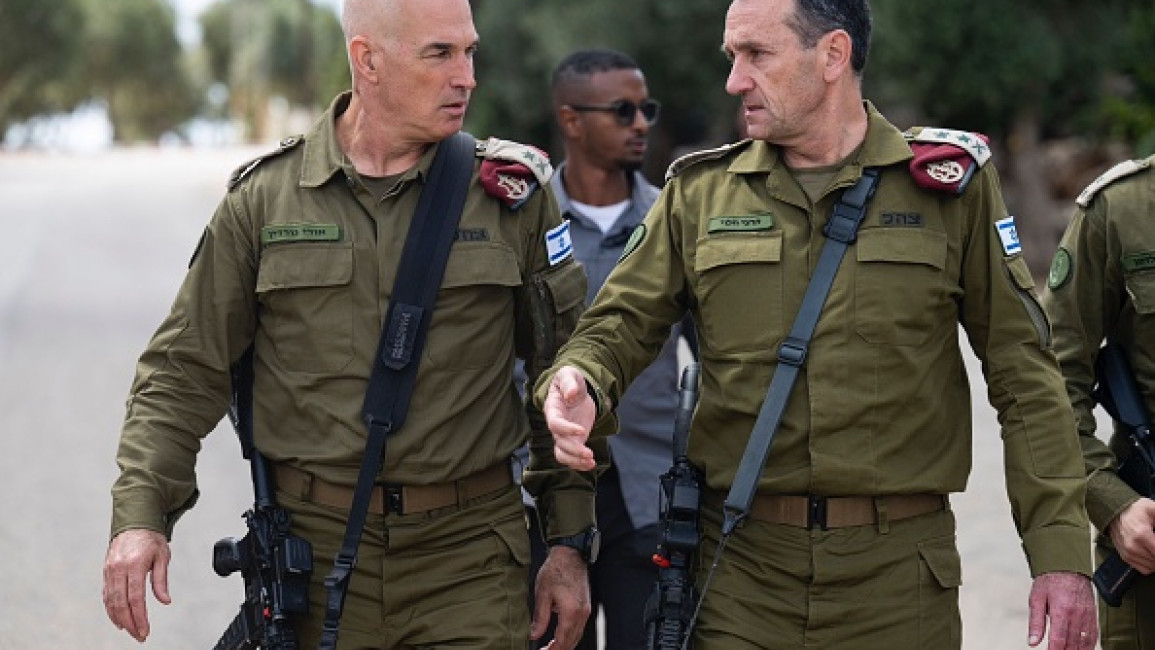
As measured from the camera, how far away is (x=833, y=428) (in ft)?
12.5

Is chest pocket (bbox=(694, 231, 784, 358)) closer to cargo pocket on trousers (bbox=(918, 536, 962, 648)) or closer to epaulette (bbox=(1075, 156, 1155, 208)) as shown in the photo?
cargo pocket on trousers (bbox=(918, 536, 962, 648))

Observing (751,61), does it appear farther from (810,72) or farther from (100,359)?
(100,359)

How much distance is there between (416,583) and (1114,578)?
1.70 m

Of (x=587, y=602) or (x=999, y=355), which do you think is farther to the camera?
(x=587, y=602)

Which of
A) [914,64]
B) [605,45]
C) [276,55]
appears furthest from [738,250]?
[276,55]

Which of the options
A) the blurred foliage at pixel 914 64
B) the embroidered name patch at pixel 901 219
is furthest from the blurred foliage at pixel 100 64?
the embroidered name patch at pixel 901 219

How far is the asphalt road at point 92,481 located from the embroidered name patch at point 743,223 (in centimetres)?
404

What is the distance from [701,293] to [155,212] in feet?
93.5

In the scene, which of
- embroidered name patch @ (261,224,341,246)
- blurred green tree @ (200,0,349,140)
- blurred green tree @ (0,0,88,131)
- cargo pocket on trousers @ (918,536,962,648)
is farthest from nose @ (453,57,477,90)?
blurred green tree @ (200,0,349,140)

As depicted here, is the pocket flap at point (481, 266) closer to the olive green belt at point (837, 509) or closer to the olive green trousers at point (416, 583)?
the olive green trousers at point (416, 583)

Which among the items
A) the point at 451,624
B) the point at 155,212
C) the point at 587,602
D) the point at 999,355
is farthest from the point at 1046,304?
the point at 155,212

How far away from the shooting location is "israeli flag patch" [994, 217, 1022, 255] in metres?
3.89

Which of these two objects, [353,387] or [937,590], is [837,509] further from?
[353,387]

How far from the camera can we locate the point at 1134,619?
14.9ft
